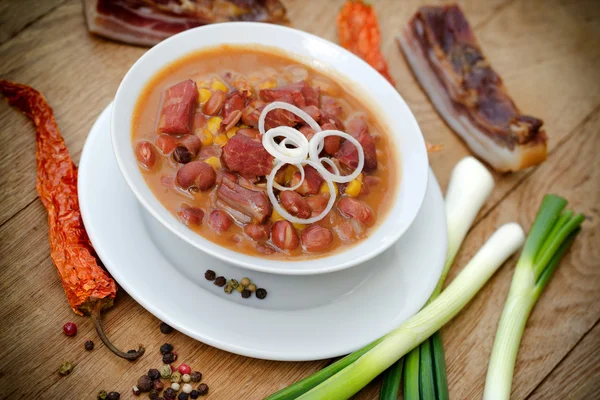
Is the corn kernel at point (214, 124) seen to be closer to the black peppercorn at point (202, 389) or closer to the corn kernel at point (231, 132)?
the corn kernel at point (231, 132)

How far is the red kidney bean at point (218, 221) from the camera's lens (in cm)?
279

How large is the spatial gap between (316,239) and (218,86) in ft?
3.49

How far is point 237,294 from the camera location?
3.05 m

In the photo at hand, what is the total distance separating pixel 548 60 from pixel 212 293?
3526mm

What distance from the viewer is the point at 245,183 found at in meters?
2.93

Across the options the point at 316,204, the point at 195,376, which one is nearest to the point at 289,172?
the point at 316,204

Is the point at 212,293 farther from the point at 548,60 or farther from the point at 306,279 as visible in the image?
the point at 548,60

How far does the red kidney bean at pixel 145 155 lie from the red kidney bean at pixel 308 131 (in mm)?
787

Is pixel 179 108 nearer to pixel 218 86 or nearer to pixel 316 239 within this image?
pixel 218 86

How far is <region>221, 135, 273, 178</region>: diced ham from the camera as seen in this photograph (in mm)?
2877

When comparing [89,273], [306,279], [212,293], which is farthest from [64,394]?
[306,279]

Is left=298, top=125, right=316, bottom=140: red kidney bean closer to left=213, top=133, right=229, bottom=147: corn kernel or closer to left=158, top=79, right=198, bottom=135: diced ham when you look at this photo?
left=213, top=133, right=229, bottom=147: corn kernel

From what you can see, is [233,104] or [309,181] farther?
[233,104]

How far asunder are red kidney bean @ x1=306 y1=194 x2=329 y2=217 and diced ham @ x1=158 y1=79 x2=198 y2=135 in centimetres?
73
